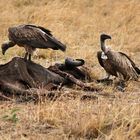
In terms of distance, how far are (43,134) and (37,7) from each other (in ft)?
34.6

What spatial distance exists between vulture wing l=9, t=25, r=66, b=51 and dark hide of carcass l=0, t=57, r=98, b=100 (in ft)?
0.88

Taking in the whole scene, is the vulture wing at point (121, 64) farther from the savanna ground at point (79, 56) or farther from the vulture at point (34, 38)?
the vulture at point (34, 38)

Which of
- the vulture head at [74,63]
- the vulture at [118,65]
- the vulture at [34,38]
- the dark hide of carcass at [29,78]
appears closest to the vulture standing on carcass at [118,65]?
the vulture at [118,65]

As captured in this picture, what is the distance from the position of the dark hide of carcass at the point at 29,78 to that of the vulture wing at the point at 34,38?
269 mm

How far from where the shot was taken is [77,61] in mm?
8812

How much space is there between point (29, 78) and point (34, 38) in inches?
22.7

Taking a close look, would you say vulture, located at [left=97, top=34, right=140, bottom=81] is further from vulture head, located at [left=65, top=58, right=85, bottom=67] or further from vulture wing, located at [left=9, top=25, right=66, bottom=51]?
vulture wing, located at [left=9, top=25, right=66, bottom=51]

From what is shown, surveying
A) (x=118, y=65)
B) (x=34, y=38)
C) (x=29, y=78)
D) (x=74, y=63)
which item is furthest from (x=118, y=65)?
(x=29, y=78)

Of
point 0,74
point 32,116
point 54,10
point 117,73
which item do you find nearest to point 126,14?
point 54,10

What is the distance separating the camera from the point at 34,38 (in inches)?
321

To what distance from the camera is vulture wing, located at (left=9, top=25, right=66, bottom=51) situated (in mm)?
8102

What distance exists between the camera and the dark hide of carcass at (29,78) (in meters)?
7.79

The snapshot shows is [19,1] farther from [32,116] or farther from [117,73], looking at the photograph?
[32,116]

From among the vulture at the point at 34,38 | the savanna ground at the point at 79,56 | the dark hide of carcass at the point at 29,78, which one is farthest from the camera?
the vulture at the point at 34,38
